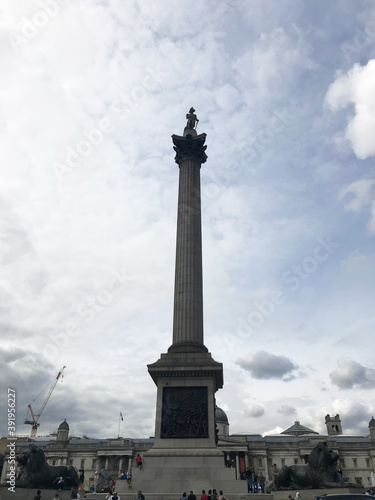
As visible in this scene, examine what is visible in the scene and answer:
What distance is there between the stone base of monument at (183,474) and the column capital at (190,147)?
84.8 ft

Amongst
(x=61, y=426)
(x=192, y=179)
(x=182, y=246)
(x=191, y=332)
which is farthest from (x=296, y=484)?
(x=61, y=426)

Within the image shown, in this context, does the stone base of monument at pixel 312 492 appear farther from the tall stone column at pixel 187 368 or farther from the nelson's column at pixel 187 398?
the tall stone column at pixel 187 368

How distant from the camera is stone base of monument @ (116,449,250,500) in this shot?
25.1 meters

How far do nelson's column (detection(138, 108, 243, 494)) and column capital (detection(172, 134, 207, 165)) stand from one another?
21.8ft

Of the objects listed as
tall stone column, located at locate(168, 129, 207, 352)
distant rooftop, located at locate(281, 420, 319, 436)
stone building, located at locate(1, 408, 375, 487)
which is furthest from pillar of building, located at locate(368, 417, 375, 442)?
tall stone column, located at locate(168, 129, 207, 352)

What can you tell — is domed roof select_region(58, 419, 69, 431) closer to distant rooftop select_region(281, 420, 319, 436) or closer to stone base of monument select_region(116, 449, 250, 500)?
distant rooftop select_region(281, 420, 319, 436)

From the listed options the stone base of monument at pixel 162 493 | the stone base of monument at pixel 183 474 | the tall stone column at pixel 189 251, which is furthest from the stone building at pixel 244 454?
the stone base of monument at pixel 162 493

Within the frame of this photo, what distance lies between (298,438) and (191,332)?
79392mm

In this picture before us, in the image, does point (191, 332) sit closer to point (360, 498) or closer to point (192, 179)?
point (192, 179)

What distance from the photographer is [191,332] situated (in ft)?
106

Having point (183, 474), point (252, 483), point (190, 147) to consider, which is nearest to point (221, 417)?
point (252, 483)

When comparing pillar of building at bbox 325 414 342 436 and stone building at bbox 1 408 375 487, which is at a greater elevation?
pillar of building at bbox 325 414 342 436

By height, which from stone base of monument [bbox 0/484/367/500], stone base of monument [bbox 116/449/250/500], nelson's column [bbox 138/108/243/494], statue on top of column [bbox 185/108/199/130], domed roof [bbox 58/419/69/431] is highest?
statue on top of column [bbox 185/108/199/130]

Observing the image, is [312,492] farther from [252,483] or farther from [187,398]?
[252,483]
